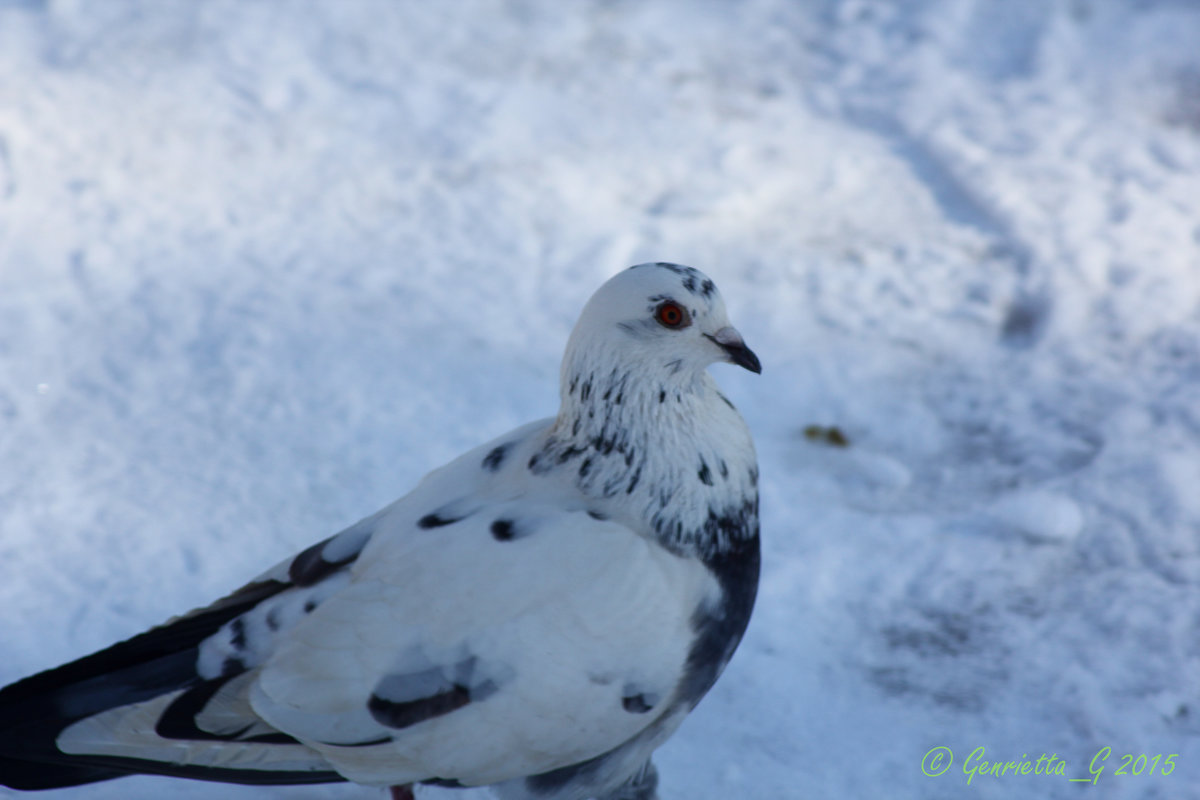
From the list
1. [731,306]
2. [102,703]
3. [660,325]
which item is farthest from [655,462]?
[731,306]

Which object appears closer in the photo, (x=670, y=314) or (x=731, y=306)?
(x=670, y=314)

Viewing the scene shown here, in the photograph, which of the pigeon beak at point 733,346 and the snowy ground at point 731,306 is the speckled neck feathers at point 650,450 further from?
the snowy ground at point 731,306

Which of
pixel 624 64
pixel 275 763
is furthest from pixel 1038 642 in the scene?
pixel 624 64

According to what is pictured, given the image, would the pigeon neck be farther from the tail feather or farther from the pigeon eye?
the tail feather

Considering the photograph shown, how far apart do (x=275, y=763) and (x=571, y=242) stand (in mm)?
2219

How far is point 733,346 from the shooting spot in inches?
77.5

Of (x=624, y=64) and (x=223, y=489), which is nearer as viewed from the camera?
(x=223, y=489)

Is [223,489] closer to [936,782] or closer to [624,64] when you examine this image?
[936,782]

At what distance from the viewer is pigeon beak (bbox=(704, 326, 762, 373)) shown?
77.4 inches

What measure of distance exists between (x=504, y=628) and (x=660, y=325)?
23.3 inches

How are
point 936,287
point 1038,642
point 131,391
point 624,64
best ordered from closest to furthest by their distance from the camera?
point 1038,642 < point 131,391 < point 936,287 < point 624,64

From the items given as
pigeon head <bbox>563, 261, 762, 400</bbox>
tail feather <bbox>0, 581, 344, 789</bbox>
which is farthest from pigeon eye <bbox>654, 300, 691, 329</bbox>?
tail feather <bbox>0, 581, 344, 789</bbox>

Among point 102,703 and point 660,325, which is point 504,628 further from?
point 102,703

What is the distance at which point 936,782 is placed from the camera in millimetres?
2256
